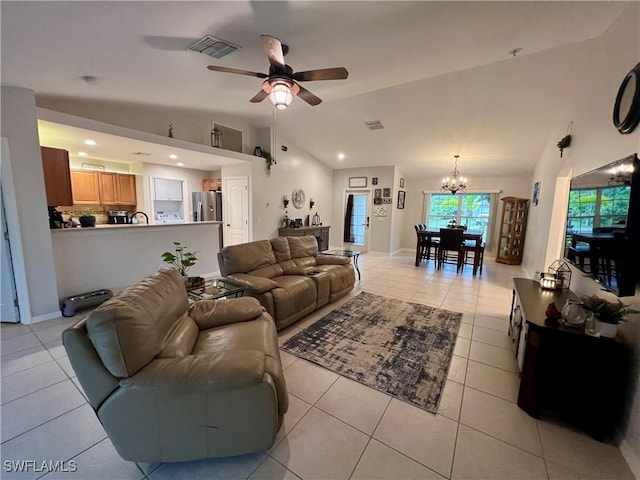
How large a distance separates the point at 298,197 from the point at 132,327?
5.66 meters

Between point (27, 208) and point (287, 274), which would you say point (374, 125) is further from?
point (27, 208)

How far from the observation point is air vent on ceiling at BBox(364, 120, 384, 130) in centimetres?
488

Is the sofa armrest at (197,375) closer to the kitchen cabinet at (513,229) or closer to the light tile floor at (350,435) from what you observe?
the light tile floor at (350,435)

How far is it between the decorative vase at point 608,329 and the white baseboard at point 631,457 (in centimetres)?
58

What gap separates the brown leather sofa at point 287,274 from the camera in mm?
2801

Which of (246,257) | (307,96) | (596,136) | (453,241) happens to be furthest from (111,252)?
(453,241)

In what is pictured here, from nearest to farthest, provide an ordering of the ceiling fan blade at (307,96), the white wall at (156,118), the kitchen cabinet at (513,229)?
1. the ceiling fan blade at (307,96)
2. the white wall at (156,118)
3. the kitchen cabinet at (513,229)

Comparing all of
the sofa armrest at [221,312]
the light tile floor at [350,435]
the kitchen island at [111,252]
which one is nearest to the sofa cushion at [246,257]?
the sofa armrest at [221,312]

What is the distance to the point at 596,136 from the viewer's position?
7.88 ft

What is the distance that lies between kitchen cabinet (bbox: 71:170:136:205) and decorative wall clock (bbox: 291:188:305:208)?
3.61 m

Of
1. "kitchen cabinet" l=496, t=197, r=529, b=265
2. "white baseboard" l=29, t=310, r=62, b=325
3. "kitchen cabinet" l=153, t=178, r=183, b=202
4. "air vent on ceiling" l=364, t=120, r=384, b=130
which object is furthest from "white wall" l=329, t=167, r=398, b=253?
"white baseboard" l=29, t=310, r=62, b=325

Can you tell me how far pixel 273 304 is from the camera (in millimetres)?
2752

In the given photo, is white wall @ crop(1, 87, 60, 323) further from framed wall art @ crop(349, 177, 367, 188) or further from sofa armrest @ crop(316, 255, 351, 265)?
framed wall art @ crop(349, 177, 367, 188)

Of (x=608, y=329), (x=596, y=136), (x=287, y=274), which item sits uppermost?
(x=596, y=136)
